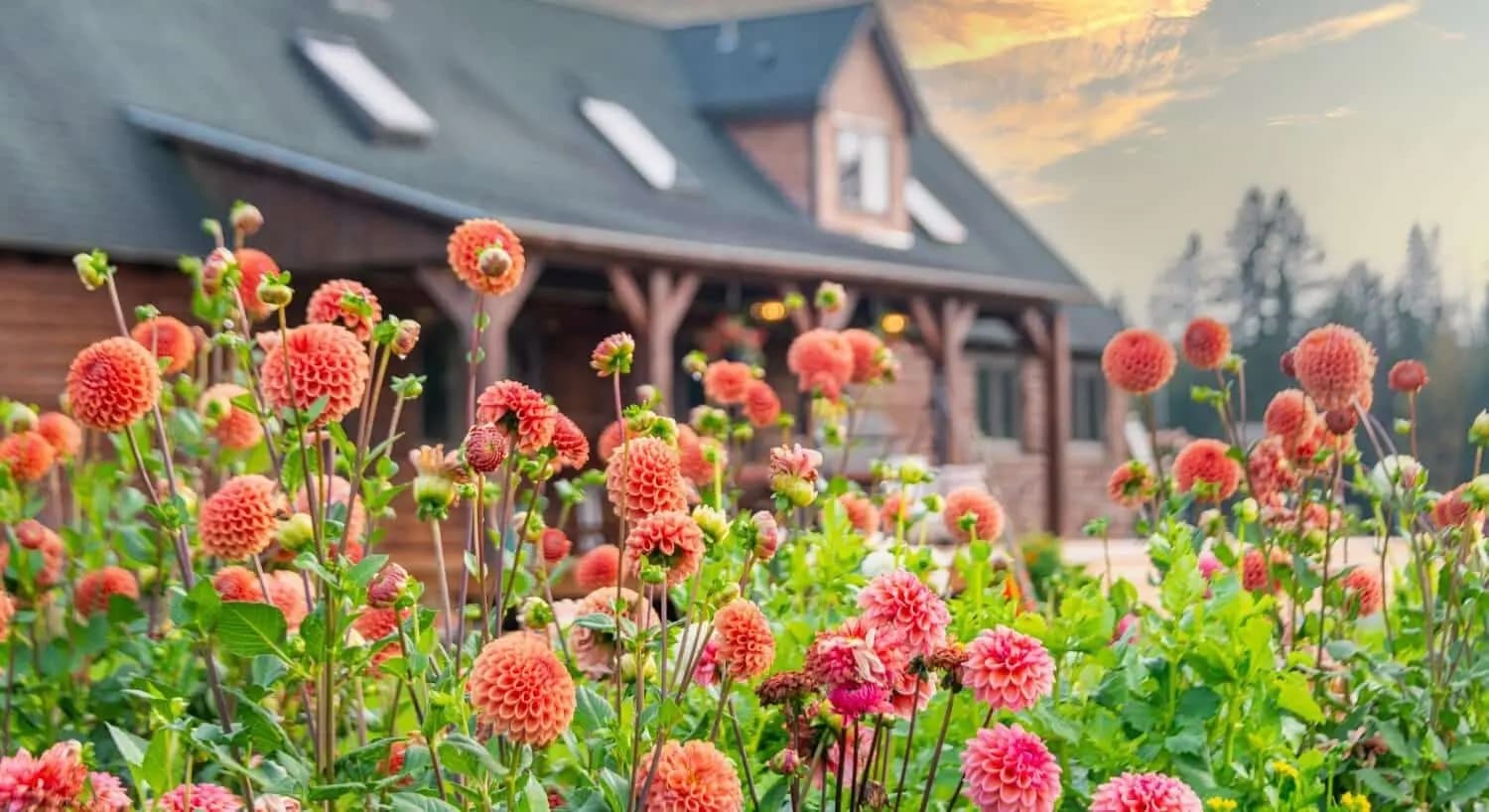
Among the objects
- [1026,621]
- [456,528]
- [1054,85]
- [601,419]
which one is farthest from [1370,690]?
[601,419]

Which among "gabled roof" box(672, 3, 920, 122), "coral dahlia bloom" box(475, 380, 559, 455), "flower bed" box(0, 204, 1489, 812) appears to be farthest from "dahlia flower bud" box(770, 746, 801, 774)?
"gabled roof" box(672, 3, 920, 122)

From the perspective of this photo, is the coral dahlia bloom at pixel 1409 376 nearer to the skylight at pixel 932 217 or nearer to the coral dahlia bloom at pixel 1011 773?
the coral dahlia bloom at pixel 1011 773

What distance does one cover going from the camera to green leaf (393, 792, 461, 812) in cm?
140

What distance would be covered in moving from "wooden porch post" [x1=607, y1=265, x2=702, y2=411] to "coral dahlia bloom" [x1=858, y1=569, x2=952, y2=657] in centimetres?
761

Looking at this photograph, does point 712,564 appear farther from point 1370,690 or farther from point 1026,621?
point 1370,690

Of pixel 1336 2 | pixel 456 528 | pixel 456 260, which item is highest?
pixel 1336 2

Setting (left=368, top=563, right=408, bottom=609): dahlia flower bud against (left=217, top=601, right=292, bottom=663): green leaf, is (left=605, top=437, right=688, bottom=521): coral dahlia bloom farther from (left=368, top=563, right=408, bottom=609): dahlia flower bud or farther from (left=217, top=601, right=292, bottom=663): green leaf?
(left=217, top=601, right=292, bottom=663): green leaf

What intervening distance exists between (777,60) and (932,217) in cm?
225

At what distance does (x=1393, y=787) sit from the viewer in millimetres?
1986

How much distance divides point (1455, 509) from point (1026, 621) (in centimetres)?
78

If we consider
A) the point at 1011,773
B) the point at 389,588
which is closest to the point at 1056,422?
the point at 1011,773

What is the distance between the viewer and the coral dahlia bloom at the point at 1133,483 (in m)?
2.42

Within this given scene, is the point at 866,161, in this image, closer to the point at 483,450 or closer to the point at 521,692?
the point at 483,450

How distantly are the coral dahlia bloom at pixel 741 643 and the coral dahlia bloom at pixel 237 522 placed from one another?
25.0 inches
